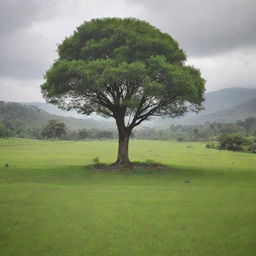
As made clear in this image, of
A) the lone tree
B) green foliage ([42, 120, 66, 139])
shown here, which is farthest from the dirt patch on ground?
green foliage ([42, 120, 66, 139])

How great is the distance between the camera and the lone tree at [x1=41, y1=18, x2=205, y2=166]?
26016 millimetres

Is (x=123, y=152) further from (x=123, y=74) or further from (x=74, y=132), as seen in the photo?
(x=74, y=132)

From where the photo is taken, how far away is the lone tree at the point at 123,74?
26016 millimetres

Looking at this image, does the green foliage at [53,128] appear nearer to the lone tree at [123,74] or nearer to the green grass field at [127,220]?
the lone tree at [123,74]

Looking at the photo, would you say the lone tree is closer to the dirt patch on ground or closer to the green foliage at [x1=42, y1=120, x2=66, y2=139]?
the dirt patch on ground

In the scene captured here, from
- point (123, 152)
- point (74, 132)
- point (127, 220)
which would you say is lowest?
point (127, 220)

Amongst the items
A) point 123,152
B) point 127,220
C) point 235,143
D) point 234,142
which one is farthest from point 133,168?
point 234,142

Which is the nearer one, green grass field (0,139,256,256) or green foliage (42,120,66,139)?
green grass field (0,139,256,256)

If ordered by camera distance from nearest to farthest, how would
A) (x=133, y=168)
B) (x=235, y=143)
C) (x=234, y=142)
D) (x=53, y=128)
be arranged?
(x=133, y=168), (x=235, y=143), (x=234, y=142), (x=53, y=128)

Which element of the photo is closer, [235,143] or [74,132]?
[235,143]

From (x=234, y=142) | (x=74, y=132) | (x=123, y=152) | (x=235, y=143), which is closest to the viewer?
(x=123, y=152)

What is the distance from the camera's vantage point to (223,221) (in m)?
11.5

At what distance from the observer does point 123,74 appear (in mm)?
25297

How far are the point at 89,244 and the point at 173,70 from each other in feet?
68.3
